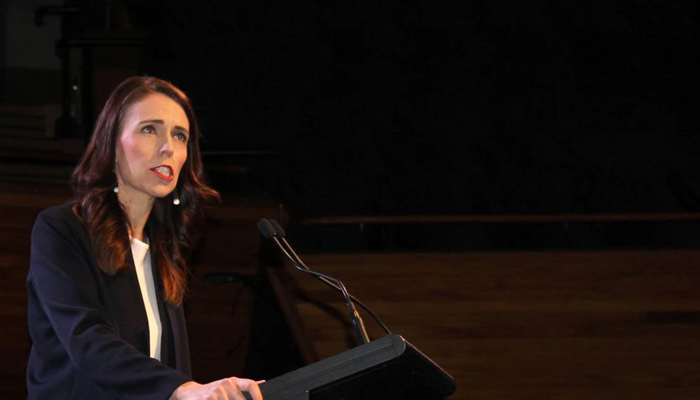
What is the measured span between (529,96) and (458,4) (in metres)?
0.80

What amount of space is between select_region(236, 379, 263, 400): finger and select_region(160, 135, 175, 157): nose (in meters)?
0.49

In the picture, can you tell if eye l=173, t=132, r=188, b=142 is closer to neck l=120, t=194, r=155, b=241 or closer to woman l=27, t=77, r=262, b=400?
woman l=27, t=77, r=262, b=400

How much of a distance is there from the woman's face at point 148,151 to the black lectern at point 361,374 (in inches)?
20.2

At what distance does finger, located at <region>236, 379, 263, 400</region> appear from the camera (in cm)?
136

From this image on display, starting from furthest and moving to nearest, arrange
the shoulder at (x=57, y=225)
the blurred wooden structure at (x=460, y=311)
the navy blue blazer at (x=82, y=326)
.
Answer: the blurred wooden structure at (x=460, y=311) → the shoulder at (x=57, y=225) → the navy blue blazer at (x=82, y=326)

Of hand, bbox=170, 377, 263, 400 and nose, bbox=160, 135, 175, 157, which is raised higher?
nose, bbox=160, 135, 175, 157

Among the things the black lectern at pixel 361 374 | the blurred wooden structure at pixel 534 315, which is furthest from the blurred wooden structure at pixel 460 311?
the black lectern at pixel 361 374

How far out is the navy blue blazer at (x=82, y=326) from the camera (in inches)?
58.2

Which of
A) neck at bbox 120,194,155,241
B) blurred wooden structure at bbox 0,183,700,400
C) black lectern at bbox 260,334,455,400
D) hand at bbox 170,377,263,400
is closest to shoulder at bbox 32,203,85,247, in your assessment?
neck at bbox 120,194,155,241

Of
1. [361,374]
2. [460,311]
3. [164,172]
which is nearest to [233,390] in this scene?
[361,374]

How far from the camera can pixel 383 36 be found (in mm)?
6516

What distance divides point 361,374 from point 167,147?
2.05 feet

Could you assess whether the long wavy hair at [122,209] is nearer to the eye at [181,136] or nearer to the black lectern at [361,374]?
the eye at [181,136]

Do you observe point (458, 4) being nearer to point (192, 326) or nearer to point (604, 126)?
point (604, 126)
